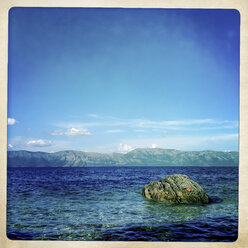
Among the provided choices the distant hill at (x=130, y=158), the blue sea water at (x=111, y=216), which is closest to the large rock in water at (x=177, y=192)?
the blue sea water at (x=111, y=216)

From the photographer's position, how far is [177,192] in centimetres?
383

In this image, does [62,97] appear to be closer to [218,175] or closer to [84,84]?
[84,84]

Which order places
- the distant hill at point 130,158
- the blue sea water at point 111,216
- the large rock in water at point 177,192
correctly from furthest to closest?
the distant hill at point 130,158 < the large rock in water at point 177,192 < the blue sea water at point 111,216

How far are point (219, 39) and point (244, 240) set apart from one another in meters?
2.44

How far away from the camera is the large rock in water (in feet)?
12.3

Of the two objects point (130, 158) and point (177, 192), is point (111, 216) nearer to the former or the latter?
point (177, 192)

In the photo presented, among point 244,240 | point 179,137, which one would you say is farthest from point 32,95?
point 244,240

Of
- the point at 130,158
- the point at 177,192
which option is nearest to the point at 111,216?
the point at 177,192

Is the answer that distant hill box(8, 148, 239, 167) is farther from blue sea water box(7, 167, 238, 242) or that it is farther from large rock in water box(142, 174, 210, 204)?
large rock in water box(142, 174, 210, 204)

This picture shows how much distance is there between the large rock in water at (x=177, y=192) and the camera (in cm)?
376

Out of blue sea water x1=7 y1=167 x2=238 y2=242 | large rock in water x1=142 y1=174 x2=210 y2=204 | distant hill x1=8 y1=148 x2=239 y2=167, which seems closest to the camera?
blue sea water x1=7 y1=167 x2=238 y2=242


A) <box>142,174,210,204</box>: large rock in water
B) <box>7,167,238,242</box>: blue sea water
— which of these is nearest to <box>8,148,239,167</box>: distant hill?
<box>7,167,238,242</box>: blue sea water

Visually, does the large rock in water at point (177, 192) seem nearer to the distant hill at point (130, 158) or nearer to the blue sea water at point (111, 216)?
the blue sea water at point (111, 216)

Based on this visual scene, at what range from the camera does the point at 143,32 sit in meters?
3.32
